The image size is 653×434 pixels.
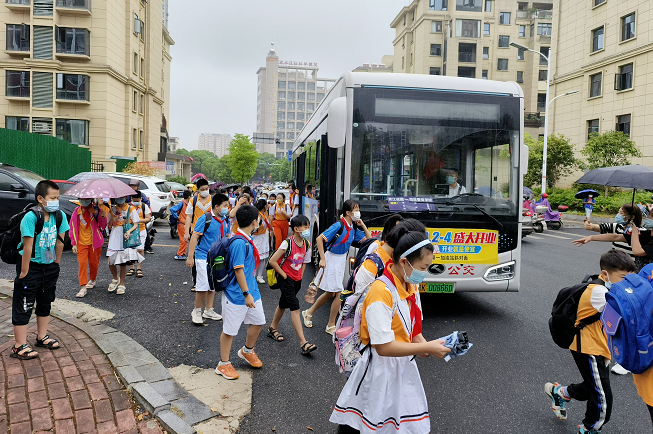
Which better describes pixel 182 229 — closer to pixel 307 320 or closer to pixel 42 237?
pixel 307 320

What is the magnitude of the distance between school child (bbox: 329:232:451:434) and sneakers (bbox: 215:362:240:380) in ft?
6.59

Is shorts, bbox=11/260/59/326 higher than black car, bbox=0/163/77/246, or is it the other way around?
black car, bbox=0/163/77/246

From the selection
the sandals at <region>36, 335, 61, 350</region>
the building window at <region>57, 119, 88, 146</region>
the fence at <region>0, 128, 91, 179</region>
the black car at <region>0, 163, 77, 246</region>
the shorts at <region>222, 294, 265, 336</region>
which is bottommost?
the sandals at <region>36, 335, 61, 350</region>

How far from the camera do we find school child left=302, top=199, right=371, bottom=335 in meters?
5.93

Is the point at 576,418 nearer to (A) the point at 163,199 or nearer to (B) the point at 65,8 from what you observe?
(A) the point at 163,199

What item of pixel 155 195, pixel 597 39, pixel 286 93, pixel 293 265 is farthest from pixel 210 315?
pixel 286 93

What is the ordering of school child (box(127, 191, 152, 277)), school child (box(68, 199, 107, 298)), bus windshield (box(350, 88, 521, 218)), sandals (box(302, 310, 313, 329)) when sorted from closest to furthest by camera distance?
sandals (box(302, 310, 313, 329)) → bus windshield (box(350, 88, 521, 218)) → school child (box(68, 199, 107, 298)) → school child (box(127, 191, 152, 277))

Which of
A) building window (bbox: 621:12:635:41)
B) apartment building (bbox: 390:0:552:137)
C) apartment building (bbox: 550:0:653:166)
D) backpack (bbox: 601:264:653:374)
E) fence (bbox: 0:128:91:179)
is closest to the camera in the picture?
backpack (bbox: 601:264:653:374)

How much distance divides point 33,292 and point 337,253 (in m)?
3.34

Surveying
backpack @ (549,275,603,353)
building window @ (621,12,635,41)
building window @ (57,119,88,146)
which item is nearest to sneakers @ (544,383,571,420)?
backpack @ (549,275,603,353)

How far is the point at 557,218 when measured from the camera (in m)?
19.5

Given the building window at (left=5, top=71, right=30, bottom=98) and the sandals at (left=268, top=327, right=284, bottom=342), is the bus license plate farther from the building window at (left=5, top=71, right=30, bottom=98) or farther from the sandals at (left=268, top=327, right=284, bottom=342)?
the building window at (left=5, top=71, right=30, bottom=98)

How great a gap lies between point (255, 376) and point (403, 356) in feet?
8.12

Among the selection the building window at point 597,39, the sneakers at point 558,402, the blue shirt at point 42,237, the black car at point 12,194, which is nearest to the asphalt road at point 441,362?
the sneakers at point 558,402
